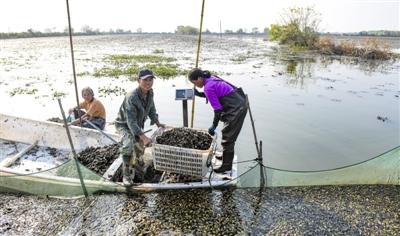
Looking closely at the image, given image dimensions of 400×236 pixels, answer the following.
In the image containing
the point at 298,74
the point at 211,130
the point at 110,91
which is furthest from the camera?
the point at 298,74

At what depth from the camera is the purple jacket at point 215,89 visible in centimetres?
489

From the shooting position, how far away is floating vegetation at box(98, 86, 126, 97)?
42.0 ft

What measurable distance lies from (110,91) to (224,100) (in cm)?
912

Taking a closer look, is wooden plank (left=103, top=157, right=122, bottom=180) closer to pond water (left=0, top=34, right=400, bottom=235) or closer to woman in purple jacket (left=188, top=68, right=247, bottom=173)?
pond water (left=0, top=34, right=400, bottom=235)

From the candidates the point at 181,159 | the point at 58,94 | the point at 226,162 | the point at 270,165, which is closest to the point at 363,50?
the point at 58,94

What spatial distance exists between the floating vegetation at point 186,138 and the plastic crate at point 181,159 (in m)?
0.22

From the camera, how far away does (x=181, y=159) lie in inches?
185

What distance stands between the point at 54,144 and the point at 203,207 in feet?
12.5

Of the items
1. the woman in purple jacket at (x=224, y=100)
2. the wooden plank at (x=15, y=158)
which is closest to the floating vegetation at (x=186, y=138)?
the woman in purple jacket at (x=224, y=100)

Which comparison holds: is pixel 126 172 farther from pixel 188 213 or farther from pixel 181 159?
pixel 188 213

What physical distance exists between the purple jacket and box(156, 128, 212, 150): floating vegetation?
0.54 meters

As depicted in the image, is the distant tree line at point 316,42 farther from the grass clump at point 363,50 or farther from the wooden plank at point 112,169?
the wooden plank at point 112,169

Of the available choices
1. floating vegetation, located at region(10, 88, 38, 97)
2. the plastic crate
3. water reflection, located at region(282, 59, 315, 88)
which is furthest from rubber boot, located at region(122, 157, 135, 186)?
water reflection, located at region(282, 59, 315, 88)

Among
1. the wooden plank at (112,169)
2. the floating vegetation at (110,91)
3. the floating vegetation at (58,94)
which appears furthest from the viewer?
the floating vegetation at (110,91)
